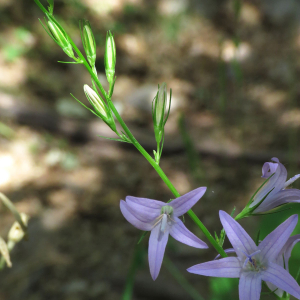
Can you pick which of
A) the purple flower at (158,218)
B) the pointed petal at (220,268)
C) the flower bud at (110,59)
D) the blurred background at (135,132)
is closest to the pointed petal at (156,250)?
the purple flower at (158,218)

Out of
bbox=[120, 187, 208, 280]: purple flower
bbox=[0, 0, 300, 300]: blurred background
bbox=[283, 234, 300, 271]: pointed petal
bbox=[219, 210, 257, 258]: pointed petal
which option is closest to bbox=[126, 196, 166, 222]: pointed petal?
bbox=[120, 187, 208, 280]: purple flower

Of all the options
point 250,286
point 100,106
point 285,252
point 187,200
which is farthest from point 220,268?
point 100,106

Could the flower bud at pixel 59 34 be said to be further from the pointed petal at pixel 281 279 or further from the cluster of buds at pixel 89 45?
the pointed petal at pixel 281 279

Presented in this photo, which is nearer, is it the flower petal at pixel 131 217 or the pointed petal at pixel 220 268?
the pointed petal at pixel 220 268

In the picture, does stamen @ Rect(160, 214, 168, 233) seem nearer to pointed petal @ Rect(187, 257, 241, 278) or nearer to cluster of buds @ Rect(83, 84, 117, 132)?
pointed petal @ Rect(187, 257, 241, 278)

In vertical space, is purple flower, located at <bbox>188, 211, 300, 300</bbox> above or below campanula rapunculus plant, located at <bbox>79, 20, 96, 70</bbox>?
below

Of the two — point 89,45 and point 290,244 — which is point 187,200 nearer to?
point 290,244

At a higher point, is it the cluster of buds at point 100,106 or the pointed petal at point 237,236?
the cluster of buds at point 100,106

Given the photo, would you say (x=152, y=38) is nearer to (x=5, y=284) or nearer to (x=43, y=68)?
(x=43, y=68)
